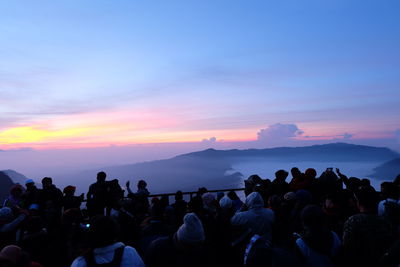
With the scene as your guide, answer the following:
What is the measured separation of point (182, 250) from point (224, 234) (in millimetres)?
1345

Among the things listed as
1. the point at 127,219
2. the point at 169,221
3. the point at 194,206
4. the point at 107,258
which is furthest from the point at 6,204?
the point at 107,258

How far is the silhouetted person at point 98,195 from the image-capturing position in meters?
6.47

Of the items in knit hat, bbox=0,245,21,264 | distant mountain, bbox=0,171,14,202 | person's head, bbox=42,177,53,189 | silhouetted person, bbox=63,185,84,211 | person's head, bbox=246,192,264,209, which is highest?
person's head, bbox=246,192,264,209

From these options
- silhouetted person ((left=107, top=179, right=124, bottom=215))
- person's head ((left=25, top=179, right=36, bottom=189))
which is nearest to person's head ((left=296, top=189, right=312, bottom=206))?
silhouetted person ((left=107, top=179, right=124, bottom=215))

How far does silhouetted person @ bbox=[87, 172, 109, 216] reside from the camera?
647 cm

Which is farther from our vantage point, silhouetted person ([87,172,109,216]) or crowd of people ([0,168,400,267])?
silhouetted person ([87,172,109,216])

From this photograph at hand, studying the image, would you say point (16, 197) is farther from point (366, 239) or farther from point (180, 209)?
point (366, 239)

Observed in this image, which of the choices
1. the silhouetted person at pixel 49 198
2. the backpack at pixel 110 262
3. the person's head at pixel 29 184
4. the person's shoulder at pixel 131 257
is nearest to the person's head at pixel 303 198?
the person's shoulder at pixel 131 257

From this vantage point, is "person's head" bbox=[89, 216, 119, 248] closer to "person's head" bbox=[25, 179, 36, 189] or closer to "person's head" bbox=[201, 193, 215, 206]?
"person's head" bbox=[201, 193, 215, 206]

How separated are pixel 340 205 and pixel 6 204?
20.6ft

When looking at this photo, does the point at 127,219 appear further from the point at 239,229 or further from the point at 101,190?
the point at 101,190

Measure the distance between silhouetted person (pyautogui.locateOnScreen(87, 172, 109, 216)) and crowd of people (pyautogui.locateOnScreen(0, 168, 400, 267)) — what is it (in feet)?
4.30

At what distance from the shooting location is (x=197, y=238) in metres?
2.83

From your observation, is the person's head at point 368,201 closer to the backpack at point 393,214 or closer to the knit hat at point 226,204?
the backpack at point 393,214
